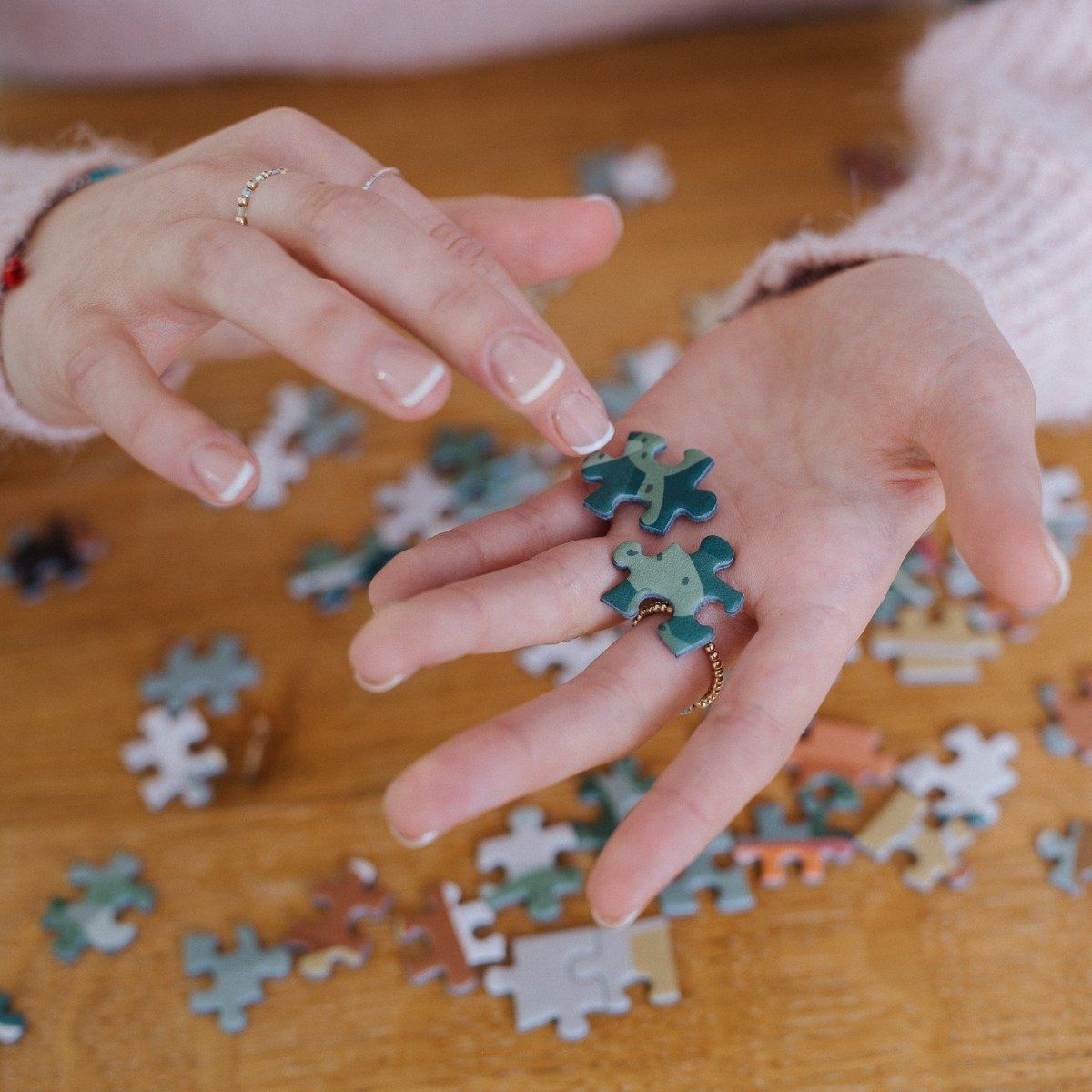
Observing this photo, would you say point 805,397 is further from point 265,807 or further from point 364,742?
point 265,807

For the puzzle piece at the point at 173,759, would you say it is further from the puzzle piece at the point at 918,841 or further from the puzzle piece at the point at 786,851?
the puzzle piece at the point at 918,841

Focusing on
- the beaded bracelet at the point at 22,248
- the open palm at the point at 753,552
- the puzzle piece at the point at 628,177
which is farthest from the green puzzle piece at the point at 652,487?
the puzzle piece at the point at 628,177

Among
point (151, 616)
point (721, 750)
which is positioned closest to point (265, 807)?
point (151, 616)

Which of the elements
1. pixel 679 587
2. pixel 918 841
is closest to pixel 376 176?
pixel 679 587

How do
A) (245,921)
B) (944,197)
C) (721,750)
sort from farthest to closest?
(944,197)
(245,921)
(721,750)

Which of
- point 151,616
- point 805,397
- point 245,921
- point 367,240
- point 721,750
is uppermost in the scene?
point 367,240

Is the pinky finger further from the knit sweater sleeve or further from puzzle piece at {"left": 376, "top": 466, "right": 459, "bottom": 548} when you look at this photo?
the knit sweater sleeve

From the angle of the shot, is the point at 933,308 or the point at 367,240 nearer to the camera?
the point at 367,240
